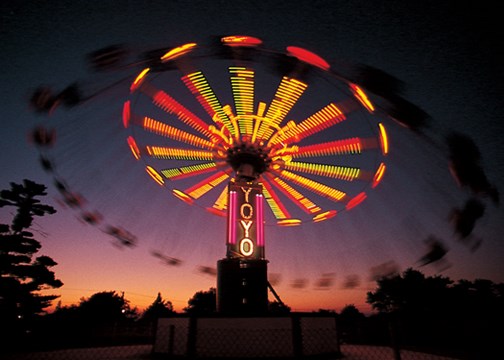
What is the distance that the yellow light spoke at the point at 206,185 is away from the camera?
47.5ft

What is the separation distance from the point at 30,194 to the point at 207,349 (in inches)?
861

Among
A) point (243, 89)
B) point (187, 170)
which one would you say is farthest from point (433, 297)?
point (243, 89)

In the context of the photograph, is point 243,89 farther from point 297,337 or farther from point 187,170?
point 297,337

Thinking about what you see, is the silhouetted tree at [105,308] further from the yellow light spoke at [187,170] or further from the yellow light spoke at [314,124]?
the yellow light spoke at [314,124]

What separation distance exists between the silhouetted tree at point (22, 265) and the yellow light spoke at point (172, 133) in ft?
56.3

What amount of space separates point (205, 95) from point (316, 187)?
252 inches

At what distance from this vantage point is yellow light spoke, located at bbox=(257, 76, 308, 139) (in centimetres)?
1057

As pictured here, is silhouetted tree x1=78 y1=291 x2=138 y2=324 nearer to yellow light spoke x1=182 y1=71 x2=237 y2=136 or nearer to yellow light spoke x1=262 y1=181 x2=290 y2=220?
yellow light spoke x1=262 y1=181 x2=290 y2=220

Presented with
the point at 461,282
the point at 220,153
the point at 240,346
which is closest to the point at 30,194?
the point at 220,153

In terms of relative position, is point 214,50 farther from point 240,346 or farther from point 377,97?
point 240,346

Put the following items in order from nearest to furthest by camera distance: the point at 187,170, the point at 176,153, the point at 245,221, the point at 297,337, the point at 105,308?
the point at 297,337
the point at 245,221
the point at 176,153
the point at 187,170
the point at 105,308

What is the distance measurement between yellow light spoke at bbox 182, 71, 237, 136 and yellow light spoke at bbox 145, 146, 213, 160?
5.99ft

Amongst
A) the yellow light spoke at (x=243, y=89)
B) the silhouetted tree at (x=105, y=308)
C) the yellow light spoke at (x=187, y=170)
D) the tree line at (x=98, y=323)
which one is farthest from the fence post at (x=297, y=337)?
the silhouetted tree at (x=105, y=308)

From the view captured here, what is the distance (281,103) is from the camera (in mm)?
11531
